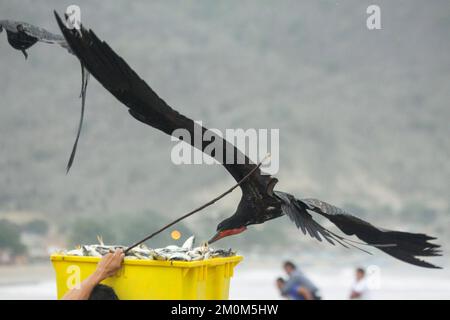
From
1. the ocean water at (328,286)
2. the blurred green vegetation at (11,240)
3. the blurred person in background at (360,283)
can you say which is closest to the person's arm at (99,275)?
the blurred person in background at (360,283)

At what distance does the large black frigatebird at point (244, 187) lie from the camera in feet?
9.22

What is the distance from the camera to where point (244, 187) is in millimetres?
3332

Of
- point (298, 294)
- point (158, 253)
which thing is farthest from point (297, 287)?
point (158, 253)

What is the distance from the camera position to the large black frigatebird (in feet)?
9.22

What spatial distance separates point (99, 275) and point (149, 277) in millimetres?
235

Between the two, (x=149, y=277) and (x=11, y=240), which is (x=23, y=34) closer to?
(x=149, y=277)

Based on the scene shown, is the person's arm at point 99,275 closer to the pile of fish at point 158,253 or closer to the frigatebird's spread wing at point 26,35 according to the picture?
the pile of fish at point 158,253

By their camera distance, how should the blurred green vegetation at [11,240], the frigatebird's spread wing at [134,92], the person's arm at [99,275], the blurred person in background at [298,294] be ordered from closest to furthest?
the frigatebird's spread wing at [134,92]
the person's arm at [99,275]
the blurred person in background at [298,294]
the blurred green vegetation at [11,240]

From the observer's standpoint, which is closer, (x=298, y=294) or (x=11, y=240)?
(x=298, y=294)

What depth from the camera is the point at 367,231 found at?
11.2ft

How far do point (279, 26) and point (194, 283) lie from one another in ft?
48.7

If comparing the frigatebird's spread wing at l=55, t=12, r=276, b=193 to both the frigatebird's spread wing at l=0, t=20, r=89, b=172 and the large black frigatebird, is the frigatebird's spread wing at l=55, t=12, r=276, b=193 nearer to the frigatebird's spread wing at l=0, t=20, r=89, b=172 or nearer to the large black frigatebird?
the large black frigatebird

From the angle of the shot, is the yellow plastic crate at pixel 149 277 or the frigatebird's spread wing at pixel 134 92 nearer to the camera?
the frigatebird's spread wing at pixel 134 92

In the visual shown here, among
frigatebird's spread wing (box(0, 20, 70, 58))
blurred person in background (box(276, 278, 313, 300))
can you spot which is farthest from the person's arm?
blurred person in background (box(276, 278, 313, 300))
